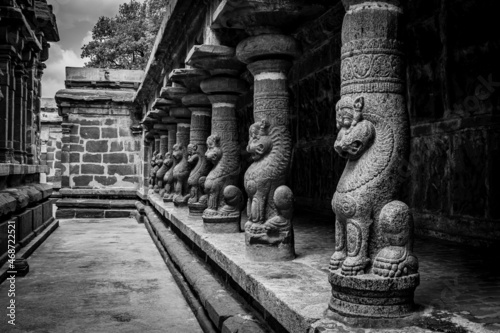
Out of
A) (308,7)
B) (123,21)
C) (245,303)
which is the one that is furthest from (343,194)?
(123,21)

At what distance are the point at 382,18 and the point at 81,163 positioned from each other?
1462 cm

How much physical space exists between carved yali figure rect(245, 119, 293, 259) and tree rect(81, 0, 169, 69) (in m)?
25.8

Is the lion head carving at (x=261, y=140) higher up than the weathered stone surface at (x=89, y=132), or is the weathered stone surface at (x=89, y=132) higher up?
the weathered stone surface at (x=89, y=132)

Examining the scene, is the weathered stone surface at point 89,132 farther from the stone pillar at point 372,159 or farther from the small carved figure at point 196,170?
the stone pillar at point 372,159

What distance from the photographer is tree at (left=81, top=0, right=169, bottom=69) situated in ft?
96.8

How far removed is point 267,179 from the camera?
4.18 metres

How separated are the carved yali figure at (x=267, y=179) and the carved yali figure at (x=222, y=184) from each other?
1.31 m

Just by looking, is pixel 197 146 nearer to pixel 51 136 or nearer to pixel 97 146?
pixel 97 146

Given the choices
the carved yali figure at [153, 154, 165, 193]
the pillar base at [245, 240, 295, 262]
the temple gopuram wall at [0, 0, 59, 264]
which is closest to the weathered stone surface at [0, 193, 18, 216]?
the temple gopuram wall at [0, 0, 59, 264]

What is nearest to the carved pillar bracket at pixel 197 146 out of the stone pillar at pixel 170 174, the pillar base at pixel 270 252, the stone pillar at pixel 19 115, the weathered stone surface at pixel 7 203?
the stone pillar at pixel 170 174

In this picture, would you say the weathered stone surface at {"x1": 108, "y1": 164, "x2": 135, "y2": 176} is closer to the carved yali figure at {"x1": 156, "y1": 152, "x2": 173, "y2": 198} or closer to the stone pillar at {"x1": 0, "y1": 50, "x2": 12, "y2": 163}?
the carved yali figure at {"x1": 156, "y1": 152, "x2": 173, "y2": 198}

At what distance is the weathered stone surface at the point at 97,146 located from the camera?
1614 cm

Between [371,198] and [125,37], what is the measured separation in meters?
29.5

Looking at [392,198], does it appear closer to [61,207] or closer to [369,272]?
[369,272]
